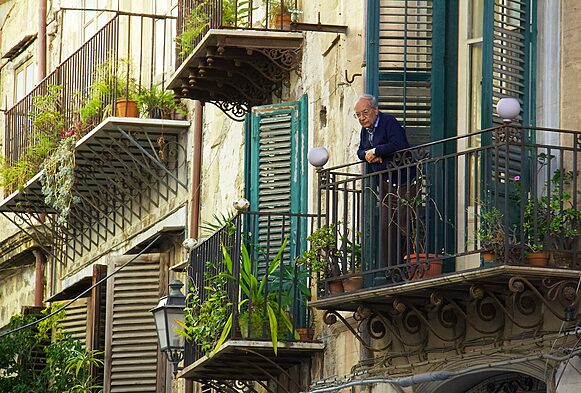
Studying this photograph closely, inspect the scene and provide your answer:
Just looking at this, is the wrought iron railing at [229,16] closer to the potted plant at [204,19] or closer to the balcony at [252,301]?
the potted plant at [204,19]

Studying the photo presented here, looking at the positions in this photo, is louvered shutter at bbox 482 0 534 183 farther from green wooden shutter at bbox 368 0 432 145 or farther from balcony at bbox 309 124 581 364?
green wooden shutter at bbox 368 0 432 145

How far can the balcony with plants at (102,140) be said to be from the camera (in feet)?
72.2

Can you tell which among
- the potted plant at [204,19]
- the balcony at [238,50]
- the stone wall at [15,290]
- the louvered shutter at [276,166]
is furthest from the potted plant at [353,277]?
the stone wall at [15,290]

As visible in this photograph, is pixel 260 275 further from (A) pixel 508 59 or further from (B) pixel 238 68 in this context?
(A) pixel 508 59

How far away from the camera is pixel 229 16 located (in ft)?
60.1

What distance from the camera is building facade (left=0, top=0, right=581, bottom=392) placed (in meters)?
14.0

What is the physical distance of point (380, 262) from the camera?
14.8 meters

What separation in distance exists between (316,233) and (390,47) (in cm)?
158

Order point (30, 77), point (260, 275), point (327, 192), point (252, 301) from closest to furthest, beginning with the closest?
1. point (327, 192)
2. point (252, 301)
3. point (260, 275)
4. point (30, 77)

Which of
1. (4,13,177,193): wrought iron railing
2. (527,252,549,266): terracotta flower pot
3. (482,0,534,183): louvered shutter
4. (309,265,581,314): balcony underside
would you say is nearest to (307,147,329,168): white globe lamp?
(309,265,581,314): balcony underside

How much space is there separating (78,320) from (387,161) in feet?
30.5

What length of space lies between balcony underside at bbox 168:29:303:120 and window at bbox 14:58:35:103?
29.6 feet

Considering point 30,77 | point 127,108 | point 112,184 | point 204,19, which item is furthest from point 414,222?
point 30,77

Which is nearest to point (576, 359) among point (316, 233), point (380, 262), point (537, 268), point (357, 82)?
point (537, 268)
